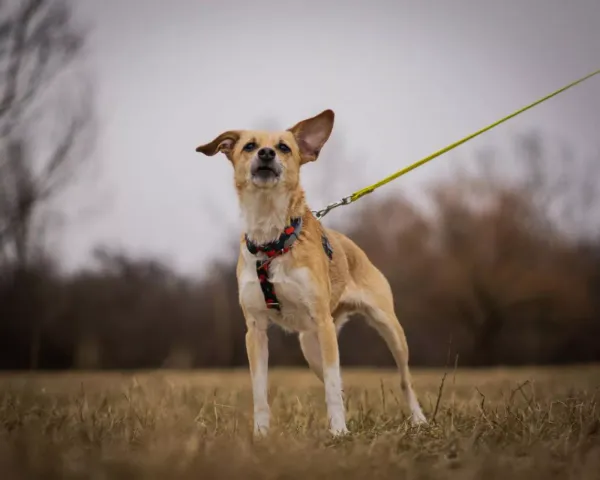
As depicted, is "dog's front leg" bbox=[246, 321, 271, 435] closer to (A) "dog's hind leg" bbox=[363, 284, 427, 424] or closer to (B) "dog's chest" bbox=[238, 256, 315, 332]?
(B) "dog's chest" bbox=[238, 256, 315, 332]

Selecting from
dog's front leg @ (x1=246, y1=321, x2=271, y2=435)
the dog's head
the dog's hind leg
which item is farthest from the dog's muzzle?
the dog's hind leg

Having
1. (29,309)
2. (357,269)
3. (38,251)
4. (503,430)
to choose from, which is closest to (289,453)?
(503,430)

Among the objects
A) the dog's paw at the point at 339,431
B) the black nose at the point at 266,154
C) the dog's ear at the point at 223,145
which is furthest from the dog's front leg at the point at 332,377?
the dog's ear at the point at 223,145

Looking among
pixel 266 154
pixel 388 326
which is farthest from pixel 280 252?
pixel 388 326

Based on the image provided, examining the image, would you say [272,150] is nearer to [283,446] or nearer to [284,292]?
[284,292]

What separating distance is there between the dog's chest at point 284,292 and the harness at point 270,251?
0.09ft

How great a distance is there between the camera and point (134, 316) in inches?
771

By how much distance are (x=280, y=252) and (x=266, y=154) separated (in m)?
0.69

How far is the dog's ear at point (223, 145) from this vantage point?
15.5 ft

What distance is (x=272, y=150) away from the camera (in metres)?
4.32

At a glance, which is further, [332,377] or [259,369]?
[259,369]

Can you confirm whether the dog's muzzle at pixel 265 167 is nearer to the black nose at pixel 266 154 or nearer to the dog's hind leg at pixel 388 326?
the black nose at pixel 266 154

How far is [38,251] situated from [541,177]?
16728 mm

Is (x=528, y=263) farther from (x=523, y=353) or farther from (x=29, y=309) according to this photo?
(x=29, y=309)
